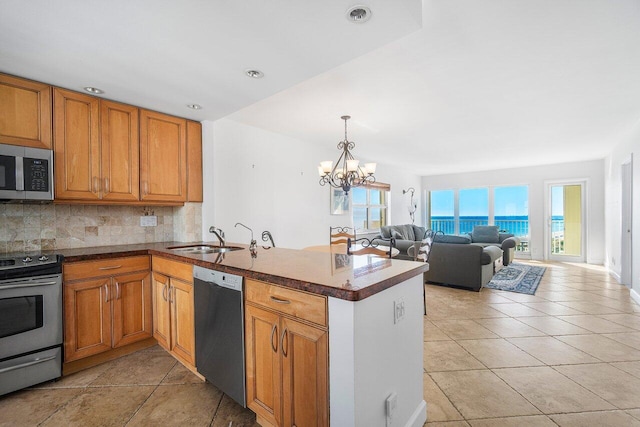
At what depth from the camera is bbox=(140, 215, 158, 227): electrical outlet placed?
315 cm

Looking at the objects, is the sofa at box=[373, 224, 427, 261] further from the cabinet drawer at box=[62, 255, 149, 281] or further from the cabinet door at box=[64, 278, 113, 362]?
the cabinet door at box=[64, 278, 113, 362]

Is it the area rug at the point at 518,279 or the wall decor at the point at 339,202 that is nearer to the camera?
the area rug at the point at 518,279

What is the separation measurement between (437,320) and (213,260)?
2556 mm

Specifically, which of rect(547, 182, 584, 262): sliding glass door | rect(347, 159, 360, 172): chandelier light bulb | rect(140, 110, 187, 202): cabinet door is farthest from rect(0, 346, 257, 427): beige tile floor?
rect(547, 182, 584, 262): sliding glass door

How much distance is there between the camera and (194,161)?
10.6 ft

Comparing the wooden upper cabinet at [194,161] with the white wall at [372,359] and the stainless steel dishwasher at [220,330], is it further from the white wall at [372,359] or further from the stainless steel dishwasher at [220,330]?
the white wall at [372,359]

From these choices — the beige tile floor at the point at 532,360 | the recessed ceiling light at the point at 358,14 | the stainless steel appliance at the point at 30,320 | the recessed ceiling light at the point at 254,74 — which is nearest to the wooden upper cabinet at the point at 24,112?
the stainless steel appliance at the point at 30,320

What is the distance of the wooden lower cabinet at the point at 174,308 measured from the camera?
6.96 feet

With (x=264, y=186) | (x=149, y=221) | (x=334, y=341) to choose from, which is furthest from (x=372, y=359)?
(x=264, y=186)

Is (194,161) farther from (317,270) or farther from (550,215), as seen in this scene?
(550,215)

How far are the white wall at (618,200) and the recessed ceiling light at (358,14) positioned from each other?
173 inches

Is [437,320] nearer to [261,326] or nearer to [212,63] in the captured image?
[261,326]

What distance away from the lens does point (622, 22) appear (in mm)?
1913

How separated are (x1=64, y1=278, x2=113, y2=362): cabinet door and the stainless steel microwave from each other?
2.41 feet
